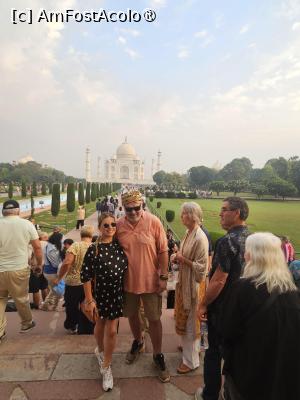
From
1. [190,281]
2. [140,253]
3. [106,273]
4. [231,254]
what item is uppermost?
[231,254]

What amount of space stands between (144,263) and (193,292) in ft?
1.66

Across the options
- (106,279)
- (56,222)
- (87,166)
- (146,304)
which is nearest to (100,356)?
(146,304)

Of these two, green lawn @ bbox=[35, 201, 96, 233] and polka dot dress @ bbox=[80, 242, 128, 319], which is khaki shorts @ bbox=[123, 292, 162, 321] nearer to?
polka dot dress @ bbox=[80, 242, 128, 319]

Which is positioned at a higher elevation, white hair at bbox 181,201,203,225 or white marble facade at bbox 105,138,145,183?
white marble facade at bbox 105,138,145,183

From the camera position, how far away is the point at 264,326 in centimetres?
140

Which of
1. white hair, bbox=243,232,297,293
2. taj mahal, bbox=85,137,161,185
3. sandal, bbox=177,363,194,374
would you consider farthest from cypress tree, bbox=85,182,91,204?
taj mahal, bbox=85,137,161,185

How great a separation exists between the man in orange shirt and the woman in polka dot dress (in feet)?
0.30

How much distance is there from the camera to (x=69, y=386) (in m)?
2.13

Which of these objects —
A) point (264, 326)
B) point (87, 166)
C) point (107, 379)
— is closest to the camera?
point (264, 326)

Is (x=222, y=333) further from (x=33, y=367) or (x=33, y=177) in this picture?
(x=33, y=177)

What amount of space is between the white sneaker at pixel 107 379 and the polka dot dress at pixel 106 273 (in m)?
0.38

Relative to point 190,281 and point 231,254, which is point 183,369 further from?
point 231,254

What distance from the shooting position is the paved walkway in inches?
81.5

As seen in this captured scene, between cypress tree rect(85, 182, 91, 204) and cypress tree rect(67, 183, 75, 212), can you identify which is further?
cypress tree rect(85, 182, 91, 204)
